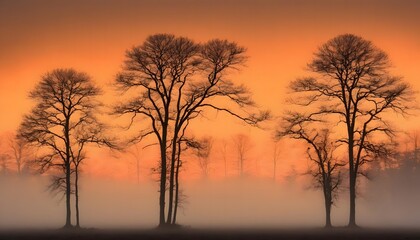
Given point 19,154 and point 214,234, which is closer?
point 214,234

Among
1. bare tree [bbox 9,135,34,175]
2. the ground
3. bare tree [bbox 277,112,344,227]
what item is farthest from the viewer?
bare tree [bbox 9,135,34,175]

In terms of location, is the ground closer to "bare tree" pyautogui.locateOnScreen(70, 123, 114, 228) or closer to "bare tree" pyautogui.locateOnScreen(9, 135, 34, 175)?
"bare tree" pyautogui.locateOnScreen(70, 123, 114, 228)

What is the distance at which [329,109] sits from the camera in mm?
67375

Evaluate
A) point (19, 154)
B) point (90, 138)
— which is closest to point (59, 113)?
point (90, 138)

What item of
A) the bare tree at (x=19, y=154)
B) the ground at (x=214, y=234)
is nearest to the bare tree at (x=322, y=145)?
the ground at (x=214, y=234)

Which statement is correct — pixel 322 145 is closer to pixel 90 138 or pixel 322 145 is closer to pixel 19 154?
pixel 90 138

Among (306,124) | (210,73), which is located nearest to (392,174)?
(306,124)

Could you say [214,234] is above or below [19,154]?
below

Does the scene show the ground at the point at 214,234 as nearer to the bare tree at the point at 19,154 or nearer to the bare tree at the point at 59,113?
the bare tree at the point at 59,113

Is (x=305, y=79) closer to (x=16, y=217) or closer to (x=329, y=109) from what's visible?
(x=329, y=109)

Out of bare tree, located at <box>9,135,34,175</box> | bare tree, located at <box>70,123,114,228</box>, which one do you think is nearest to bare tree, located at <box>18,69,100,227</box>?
bare tree, located at <box>70,123,114,228</box>

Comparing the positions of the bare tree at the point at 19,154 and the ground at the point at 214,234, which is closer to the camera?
the ground at the point at 214,234

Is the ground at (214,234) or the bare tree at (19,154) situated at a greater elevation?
the bare tree at (19,154)

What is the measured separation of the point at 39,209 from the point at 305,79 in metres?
52.3
